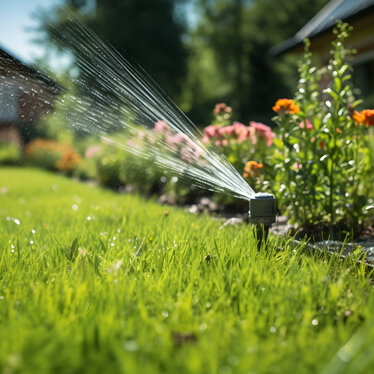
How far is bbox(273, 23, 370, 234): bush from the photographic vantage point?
108 inches

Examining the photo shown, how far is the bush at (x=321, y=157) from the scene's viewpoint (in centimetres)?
275

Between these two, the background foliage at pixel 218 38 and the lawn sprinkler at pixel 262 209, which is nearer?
the lawn sprinkler at pixel 262 209

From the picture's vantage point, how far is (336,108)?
2691 millimetres

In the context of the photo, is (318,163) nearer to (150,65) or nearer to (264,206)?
(264,206)

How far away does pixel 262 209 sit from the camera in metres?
2.04

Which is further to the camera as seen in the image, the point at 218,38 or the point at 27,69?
the point at 218,38

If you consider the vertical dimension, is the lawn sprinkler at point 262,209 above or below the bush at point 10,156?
below

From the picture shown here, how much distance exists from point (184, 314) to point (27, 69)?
243cm

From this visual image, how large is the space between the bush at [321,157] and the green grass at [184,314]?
712 millimetres

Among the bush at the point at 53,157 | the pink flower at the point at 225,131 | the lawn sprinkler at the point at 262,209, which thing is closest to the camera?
the lawn sprinkler at the point at 262,209

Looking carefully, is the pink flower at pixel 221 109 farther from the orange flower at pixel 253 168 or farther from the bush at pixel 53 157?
the bush at pixel 53 157

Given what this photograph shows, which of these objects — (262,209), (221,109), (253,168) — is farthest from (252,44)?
(262,209)

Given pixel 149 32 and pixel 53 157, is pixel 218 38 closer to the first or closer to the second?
pixel 149 32

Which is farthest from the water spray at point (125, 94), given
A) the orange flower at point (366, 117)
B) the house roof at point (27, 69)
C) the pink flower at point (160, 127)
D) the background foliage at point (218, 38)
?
the background foliage at point (218, 38)
